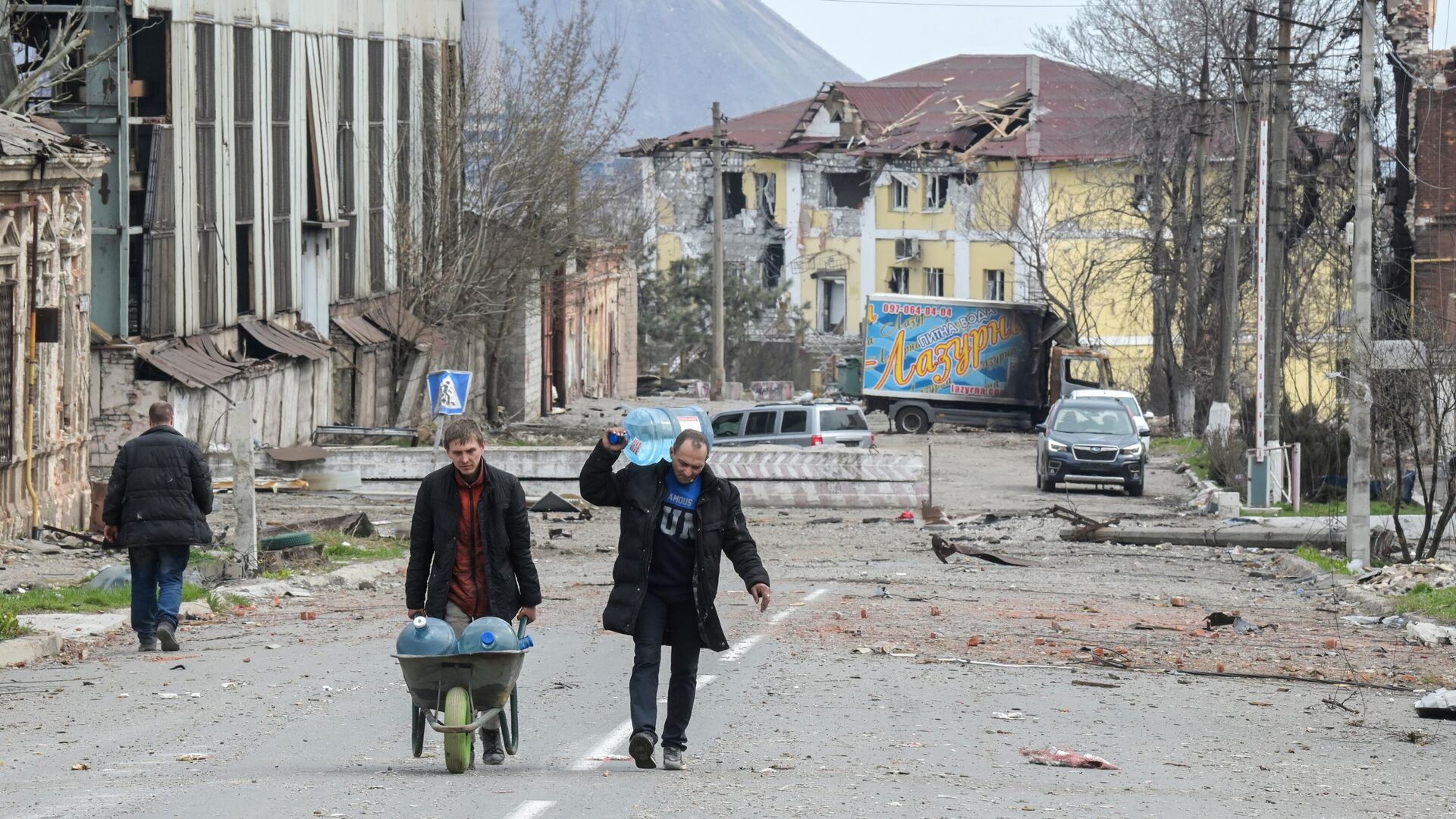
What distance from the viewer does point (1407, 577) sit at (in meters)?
20.2

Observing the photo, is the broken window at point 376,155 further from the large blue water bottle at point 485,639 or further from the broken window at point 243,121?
the large blue water bottle at point 485,639

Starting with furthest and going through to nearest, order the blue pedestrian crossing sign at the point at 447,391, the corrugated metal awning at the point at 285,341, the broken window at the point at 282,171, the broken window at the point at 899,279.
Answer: the broken window at the point at 899,279, the broken window at the point at 282,171, the corrugated metal awning at the point at 285,341, the blue pedestrian crossing sign at the point at 447,391

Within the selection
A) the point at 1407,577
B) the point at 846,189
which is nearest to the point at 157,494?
the point at 1407,577

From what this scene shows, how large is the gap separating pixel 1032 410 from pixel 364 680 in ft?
146

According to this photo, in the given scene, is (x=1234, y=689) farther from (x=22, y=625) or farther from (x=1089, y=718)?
(x=22, y=625)

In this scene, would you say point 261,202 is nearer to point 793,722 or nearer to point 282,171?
point 282,171

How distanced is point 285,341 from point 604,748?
26.0 meters

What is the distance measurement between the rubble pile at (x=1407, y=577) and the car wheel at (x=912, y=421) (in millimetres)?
32464

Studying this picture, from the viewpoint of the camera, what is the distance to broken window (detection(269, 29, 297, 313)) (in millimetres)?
34812

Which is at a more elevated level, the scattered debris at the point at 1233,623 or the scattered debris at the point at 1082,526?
the scattered debris at the point at 1082,526

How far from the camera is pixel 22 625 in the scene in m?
14.1

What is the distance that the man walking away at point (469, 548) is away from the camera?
8.91m

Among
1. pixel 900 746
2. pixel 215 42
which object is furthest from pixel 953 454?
pixel 900 746

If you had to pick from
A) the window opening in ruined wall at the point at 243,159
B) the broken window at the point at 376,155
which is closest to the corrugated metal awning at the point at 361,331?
the broken window at the point at 376,155
